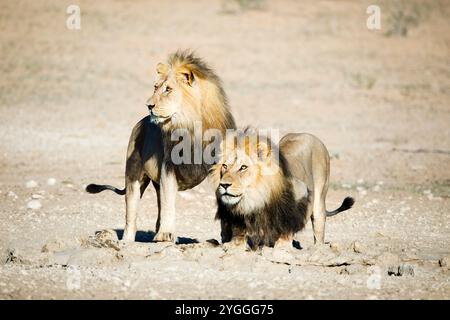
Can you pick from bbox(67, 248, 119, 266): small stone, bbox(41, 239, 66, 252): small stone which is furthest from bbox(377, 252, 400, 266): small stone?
bbox(41, 239, 66, 252): small stone

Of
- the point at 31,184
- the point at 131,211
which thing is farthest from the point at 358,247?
the point at 31,184

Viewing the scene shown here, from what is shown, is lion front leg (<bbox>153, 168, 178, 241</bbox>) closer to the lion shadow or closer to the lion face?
the lion face

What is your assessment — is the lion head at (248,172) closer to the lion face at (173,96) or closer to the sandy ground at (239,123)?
the sandy ground at (239,123)

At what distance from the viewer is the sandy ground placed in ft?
20.1

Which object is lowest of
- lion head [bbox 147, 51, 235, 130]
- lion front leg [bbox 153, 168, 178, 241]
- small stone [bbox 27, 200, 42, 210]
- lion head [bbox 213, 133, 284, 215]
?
small stone [bbox 27, 200, 42, 210]

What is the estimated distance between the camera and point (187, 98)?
7.01 meters

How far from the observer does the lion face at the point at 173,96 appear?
695 centimetres

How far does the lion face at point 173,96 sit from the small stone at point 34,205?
2409 millimetres

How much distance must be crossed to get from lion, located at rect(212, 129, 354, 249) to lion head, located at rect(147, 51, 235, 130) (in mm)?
550

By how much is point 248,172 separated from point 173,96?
3.26ft

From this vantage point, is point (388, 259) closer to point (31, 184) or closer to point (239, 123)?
point (31, 184)

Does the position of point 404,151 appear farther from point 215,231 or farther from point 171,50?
point 171,50

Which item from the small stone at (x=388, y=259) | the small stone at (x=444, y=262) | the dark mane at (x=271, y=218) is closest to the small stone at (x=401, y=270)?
the small stone at (x=388, y=259)
